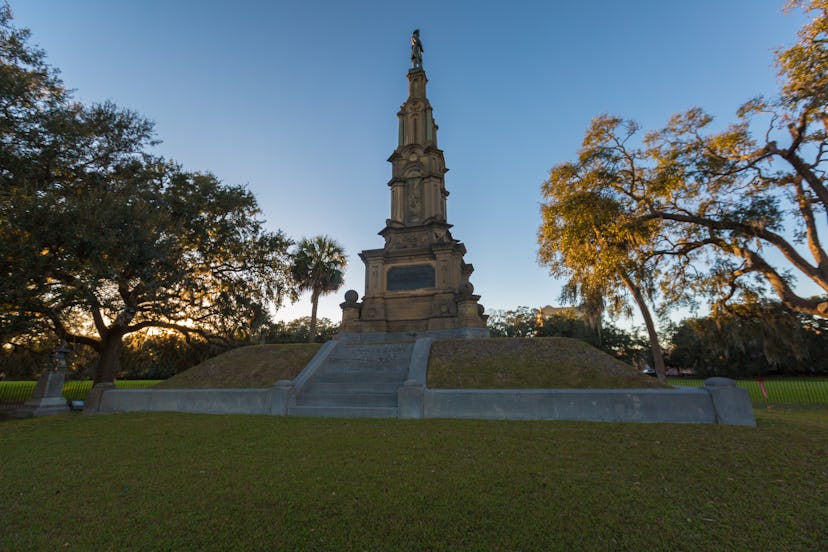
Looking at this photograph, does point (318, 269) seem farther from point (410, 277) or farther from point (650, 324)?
point (650, 324)

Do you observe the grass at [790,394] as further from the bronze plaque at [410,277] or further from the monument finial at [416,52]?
the monument finial at [416,52]

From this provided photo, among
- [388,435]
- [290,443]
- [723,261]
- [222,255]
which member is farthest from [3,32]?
[723,261]

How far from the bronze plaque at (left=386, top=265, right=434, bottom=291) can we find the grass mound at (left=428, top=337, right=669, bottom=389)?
523 centimetres

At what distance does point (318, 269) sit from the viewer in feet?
104

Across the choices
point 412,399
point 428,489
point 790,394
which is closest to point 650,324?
point 790,394

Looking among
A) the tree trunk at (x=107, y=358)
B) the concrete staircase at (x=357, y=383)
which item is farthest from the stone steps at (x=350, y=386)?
the tree trunk at (x=107, y=358)

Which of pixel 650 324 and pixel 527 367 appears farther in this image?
pixel 650 324

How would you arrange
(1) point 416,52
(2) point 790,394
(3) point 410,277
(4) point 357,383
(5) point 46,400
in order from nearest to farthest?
(4) point 357,383, (5) point 46,400, (2) point 790,394, (3) point 410,277, (1) point 416,52

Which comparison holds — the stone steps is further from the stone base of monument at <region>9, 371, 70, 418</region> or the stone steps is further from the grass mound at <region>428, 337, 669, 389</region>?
the stone base of monument at <region>9, 371, 70, 418</region>

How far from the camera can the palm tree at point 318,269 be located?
103ft

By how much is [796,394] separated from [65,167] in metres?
35.6

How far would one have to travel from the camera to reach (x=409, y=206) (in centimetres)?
2128

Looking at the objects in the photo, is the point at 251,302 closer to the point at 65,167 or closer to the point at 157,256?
the point at 157,256

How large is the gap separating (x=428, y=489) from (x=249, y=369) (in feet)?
36.9
